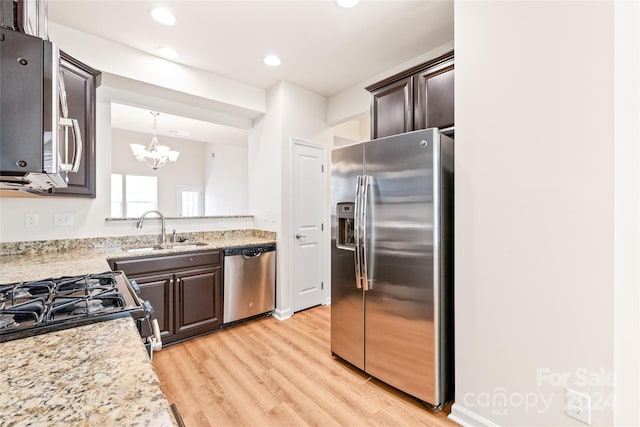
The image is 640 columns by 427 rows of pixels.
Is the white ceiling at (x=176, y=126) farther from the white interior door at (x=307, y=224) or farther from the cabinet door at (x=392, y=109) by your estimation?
the cabinet door at (x=392, y=109)

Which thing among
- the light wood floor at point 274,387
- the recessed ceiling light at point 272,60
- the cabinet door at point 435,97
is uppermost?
the recessed ceiling light at point 272,60

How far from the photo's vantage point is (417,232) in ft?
6.04

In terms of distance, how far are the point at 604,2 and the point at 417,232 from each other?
4.43 ft

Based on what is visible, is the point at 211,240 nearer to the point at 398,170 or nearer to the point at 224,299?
the point at 224,299

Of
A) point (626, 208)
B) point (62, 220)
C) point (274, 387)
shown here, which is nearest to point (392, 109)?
point (626, 208)

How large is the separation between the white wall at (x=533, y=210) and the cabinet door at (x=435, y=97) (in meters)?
0.37

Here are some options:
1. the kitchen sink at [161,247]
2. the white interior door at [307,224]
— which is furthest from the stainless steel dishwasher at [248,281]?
the kitchen sink at [161,247]

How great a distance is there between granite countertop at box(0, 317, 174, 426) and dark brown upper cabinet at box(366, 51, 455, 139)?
→ 227 centimetres

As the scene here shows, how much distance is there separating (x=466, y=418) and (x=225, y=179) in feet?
20.5

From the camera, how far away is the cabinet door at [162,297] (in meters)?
2.50

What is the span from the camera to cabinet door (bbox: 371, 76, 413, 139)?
2.38 meters

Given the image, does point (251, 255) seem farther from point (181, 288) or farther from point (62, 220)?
point (62, 220)

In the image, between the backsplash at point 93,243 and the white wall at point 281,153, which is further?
the white wall at point 281,153

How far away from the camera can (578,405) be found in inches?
52.1
